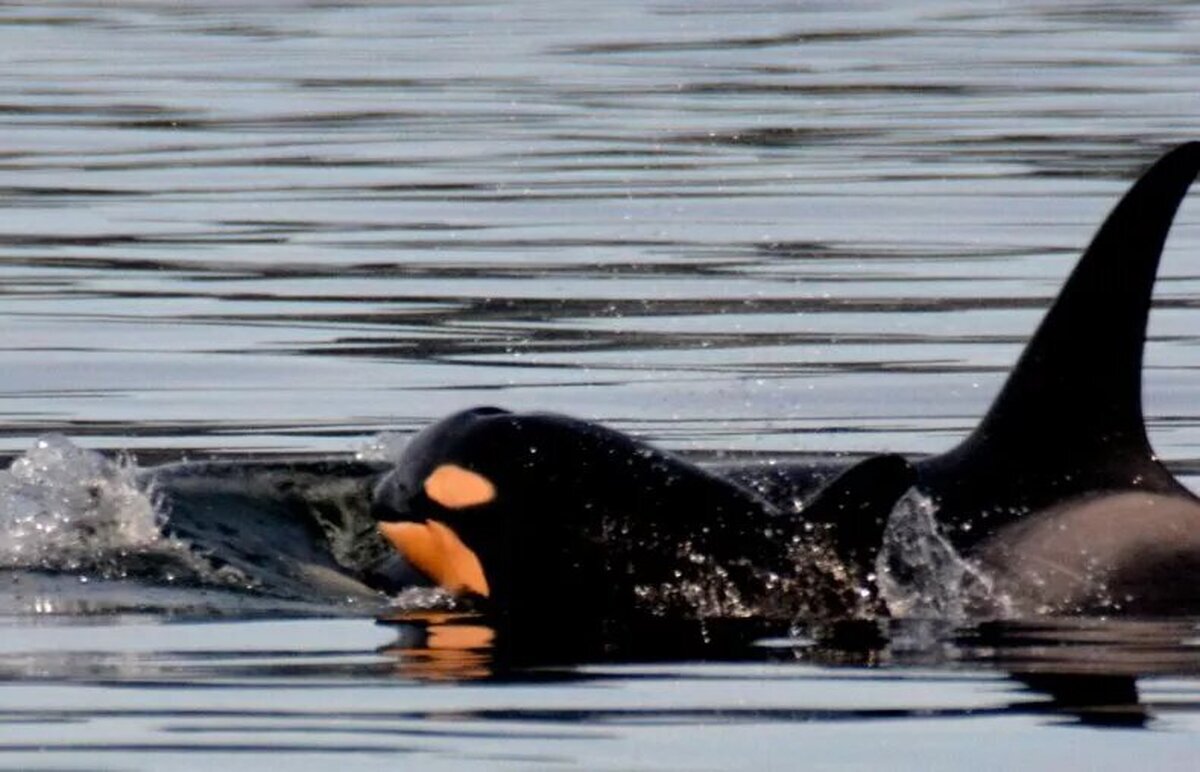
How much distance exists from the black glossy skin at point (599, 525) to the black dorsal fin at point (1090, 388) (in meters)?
0.44

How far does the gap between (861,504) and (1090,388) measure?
1.98 ft

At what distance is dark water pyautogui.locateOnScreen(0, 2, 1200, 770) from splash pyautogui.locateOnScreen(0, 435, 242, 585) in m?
0.02

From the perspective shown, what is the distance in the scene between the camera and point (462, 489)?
8258mm

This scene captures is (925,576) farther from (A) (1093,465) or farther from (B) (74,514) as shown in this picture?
(B) (74,514)

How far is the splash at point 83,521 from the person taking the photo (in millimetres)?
8695

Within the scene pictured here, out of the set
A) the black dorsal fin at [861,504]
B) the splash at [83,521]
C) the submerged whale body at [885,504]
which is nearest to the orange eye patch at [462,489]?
the submerged whale body at [885,504]

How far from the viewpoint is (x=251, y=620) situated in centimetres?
803

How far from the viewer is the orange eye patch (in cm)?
826

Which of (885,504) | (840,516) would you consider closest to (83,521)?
(840,516)

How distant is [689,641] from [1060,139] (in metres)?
14.5

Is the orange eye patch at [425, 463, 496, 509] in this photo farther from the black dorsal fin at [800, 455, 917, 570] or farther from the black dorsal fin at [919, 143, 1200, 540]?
the black dorsal fin at [919, 143, 1200, 540]

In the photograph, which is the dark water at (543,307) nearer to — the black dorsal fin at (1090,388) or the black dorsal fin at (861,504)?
the black dorsal fin at (861,504)

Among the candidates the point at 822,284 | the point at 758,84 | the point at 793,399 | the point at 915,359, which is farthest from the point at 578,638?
the point at 758,84

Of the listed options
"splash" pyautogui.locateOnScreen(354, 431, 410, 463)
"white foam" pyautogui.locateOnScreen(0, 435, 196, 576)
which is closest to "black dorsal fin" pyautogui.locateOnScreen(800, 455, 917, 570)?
"white foam" pyautogui.locateOnScreen(0, 435, 196, 576)
